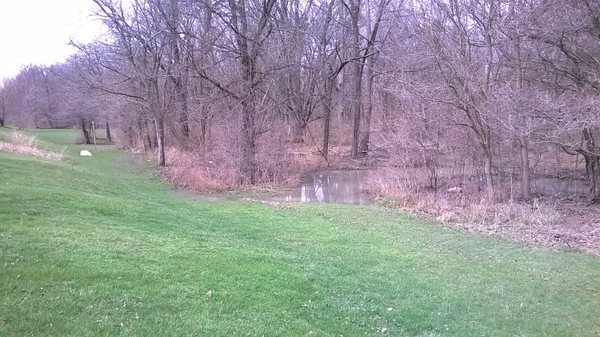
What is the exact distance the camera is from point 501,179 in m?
17.6

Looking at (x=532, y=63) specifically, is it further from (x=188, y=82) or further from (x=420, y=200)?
(x=188, y=82)

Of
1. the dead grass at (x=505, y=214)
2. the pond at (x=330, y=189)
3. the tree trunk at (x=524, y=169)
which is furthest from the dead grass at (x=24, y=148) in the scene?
the tree trunk at (x=524, y=169)

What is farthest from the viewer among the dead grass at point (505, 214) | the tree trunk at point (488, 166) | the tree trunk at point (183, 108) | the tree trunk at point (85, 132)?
the tree trunk at point (85, 132)

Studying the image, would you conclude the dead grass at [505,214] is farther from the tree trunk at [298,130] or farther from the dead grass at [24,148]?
the dead grass at [24,148]

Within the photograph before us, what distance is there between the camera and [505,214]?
1343 centimetres

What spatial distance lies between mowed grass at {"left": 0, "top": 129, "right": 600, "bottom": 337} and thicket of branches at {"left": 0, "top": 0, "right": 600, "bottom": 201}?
15.9 ft

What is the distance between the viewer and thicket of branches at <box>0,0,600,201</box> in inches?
517

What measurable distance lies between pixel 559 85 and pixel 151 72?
740 inches

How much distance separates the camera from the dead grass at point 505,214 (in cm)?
1110

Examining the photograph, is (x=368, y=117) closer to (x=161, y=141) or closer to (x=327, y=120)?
(x=327, y=120)

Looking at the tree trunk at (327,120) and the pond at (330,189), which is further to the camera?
the tree trunk at (327,120)

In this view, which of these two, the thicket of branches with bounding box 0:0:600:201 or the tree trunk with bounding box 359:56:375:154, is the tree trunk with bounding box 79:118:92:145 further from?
the tree trunk with bounding box 359:56:375:154

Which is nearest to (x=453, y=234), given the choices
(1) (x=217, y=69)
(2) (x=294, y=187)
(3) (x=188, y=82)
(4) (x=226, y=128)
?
(2) (x=294, y=187)

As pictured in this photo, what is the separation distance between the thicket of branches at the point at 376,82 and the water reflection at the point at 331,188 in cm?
158
